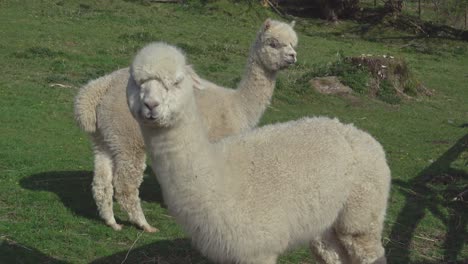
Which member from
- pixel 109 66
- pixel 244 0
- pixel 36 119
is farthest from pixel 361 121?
pixel 244 0

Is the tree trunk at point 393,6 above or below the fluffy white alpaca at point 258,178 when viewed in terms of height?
below

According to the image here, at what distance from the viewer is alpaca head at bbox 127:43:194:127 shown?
10.4ft

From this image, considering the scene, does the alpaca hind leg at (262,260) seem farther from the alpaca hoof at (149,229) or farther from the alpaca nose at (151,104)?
the alpaca hoof at (149,229)

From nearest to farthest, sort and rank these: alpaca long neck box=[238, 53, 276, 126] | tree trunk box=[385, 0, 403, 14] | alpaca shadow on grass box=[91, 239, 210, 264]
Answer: alpaca shadow on grass box=[91, 239, 210, 264]
alpaca long neck box=[238, 53, 276, 126]
tree trunk box=[385, 0, 403, 14]

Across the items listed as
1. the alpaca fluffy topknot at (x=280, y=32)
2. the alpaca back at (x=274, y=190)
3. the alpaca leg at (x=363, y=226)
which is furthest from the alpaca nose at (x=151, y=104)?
the alpaca fluffy topknot at (x=280, y=32)

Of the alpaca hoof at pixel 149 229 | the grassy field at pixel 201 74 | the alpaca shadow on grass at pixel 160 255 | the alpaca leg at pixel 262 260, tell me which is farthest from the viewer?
the alpaca hoof at pixel 149 229

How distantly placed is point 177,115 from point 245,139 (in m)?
0.83

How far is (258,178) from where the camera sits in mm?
3793

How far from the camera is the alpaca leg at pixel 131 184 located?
5645mm

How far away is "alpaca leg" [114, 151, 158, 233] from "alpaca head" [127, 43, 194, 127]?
2.34m

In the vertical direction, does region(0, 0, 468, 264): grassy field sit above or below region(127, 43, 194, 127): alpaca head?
below

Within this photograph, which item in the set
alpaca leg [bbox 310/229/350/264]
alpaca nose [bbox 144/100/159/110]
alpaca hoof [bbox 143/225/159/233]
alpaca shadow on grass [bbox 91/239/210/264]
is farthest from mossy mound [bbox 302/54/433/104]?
alpaca nose [bbox 144/100/159/110]

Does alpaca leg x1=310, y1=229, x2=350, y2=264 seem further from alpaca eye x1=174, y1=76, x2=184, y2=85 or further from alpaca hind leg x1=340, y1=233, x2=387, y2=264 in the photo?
alpaca eye x1=174, y1=76, x2=184, y2=85

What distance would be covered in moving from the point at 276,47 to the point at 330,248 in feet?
8.67
